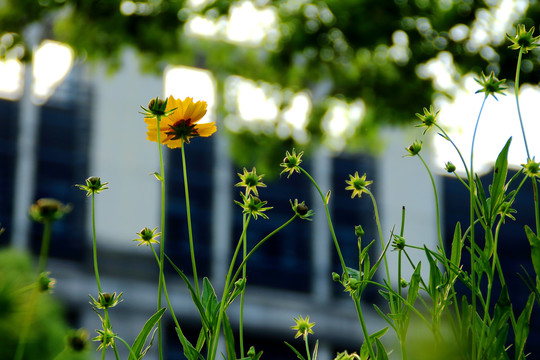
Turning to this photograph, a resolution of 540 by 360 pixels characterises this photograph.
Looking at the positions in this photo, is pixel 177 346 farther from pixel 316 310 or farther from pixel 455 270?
pixel 455 270

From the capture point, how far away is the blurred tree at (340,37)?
254 cm

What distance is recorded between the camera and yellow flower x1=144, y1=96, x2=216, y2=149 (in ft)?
1.74

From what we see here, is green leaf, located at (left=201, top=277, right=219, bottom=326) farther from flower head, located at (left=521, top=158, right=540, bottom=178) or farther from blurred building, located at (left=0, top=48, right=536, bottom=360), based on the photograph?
blurred building, located at (left=0, top=48, right=536, bottom=360)

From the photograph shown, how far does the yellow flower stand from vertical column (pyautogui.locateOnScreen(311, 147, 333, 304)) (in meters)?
8.76

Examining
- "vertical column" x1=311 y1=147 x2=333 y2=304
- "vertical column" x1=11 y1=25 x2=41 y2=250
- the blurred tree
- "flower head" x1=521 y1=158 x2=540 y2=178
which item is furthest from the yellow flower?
"vertical column" x1=311 y1=147 x2=333 y2=304

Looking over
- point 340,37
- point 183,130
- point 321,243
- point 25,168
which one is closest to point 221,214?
point 321,243

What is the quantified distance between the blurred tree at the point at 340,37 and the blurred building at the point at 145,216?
5.24 m

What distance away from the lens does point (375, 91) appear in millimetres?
3240

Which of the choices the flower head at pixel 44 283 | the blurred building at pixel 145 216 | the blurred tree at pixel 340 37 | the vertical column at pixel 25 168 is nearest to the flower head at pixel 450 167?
the flower head at pixel 44 283

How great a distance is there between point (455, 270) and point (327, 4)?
2317 millimetres

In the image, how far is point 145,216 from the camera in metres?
9.23

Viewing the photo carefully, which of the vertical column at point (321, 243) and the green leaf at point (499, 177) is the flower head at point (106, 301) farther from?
the vertical column at point (321, 243)

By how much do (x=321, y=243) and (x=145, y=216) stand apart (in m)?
2.54

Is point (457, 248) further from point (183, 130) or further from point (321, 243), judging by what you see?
point (321, 243)
